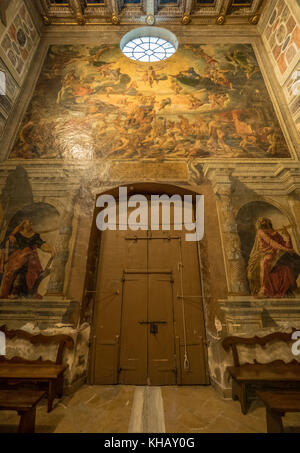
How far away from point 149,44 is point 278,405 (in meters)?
9.82

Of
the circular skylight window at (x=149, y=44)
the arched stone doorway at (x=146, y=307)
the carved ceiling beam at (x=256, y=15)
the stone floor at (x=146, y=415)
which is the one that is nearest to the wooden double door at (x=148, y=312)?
the arched stone doorway at (x=146, y=307)

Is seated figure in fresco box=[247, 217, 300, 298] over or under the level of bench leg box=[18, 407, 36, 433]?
A: over

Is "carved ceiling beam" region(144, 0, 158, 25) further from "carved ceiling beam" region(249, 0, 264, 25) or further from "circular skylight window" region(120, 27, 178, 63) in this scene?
"carved ceiling beam" region(249, 0, 264, 25)

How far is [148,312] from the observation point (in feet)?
15.1

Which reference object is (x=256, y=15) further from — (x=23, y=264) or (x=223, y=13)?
(x=23, y=264)

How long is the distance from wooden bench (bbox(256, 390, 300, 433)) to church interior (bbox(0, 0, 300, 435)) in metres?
0.02

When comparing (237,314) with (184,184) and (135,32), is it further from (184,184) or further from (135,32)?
(135,32)

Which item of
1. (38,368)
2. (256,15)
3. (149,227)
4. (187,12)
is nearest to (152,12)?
(187,12)

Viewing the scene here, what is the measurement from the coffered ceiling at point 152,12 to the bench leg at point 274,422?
1010 centimetres

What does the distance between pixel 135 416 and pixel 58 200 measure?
4.01 metres

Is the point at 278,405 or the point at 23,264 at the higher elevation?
the point at 23,264

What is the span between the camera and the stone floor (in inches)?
105

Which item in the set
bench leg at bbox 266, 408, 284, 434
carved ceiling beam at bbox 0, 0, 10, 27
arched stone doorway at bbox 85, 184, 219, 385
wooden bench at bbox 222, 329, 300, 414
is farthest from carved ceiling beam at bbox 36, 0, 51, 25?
bench leg at bbox 266, 408, 284, 434

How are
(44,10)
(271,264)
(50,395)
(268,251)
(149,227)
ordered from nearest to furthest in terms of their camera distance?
(50,395), (271,264), (268,251), (149,227), (44,10)
